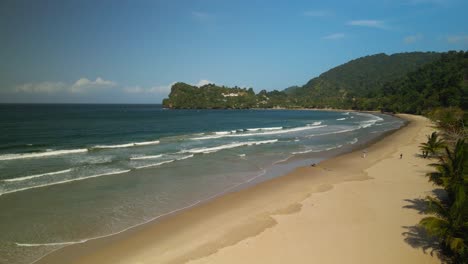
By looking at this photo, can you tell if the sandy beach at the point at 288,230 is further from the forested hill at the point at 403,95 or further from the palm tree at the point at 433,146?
the forested hill at the point at 403,95

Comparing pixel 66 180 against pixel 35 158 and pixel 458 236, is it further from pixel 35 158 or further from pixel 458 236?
pixel 458 236

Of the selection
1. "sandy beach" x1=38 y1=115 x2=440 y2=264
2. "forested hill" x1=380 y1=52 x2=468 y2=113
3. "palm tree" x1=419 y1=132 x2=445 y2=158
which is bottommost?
"sandy beach" x1=38 y1=115 x2=440 y2=264

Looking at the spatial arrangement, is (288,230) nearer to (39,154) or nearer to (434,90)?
(39,154)

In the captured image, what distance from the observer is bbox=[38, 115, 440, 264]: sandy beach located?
9164 millimetres

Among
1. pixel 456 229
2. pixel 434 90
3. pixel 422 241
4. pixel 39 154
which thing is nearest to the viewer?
pixel 456 229

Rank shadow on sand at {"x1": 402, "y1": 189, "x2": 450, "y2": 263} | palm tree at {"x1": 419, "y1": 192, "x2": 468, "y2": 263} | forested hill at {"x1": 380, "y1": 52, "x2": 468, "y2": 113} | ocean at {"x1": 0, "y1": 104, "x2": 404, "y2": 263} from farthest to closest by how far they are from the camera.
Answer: forested hill at {"x1": 380, "y1": 52, "x2": 468, "y2": 113} → ocean at {"x1": 0, "y1": 104, "x2": 404, "y2": 263} → shadow on sand at {"x1": 402, "y1": 189, "x2": 450, "y2": 263} → palm tree at {"x1": 419, "y1": 192, "x2": 468, "y2": 263}

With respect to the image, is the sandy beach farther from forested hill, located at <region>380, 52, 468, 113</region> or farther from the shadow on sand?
forested hill, located at <region>380, 52, 468, 113</region>

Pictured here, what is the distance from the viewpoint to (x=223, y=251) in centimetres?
941

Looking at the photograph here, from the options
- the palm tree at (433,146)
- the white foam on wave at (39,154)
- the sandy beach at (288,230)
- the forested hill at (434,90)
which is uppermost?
the forested hill at (434,90)

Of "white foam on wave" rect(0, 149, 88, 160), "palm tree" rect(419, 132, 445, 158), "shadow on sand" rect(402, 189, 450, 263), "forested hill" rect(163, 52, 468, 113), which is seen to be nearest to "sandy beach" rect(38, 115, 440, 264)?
"shadow on sand" rect(402, 189, 450, 263)

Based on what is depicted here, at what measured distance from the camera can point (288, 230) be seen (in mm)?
A: 10898

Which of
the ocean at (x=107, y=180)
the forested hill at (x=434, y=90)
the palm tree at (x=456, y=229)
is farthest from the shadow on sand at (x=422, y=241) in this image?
the forested hill at (x=434, y=90)

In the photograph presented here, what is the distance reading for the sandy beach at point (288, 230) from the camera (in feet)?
30.1

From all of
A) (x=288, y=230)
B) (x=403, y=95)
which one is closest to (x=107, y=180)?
(x=288, y=230)
